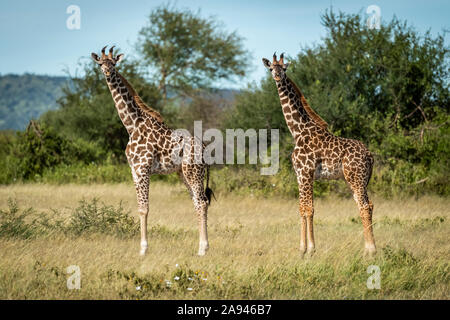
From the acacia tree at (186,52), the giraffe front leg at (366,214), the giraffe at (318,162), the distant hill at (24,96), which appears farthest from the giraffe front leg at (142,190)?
the distant hill at (24,96)

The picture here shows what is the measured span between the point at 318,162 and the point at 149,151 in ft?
8.17

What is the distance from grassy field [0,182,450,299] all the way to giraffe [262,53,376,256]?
1.87 feet

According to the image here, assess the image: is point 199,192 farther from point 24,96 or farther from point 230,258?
point 24,96

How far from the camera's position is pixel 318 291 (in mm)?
6688

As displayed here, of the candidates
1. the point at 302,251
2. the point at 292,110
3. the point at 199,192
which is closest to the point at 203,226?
the point at 199,192

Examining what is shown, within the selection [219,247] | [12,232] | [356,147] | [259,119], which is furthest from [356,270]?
[259,119]

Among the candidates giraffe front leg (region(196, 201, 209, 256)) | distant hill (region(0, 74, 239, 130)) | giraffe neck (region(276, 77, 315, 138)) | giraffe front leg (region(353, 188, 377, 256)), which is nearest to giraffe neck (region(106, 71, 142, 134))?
giraffe front leg (region(196, 201, 209, 256))

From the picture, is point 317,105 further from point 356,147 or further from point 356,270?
point 356,270

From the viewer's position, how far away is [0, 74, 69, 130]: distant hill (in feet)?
461

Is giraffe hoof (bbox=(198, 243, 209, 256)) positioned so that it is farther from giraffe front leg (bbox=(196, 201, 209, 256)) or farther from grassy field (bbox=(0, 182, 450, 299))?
grassy field (bbox=(0, 182, 450, 299))

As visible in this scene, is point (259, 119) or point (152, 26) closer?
point (259, 119)

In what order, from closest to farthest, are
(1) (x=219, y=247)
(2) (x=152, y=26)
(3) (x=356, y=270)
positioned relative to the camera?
(3) (x=356, y=270) → (1) (x=219, y=247) → (2) (x=152, y=26)

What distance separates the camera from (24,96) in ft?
A: 495
